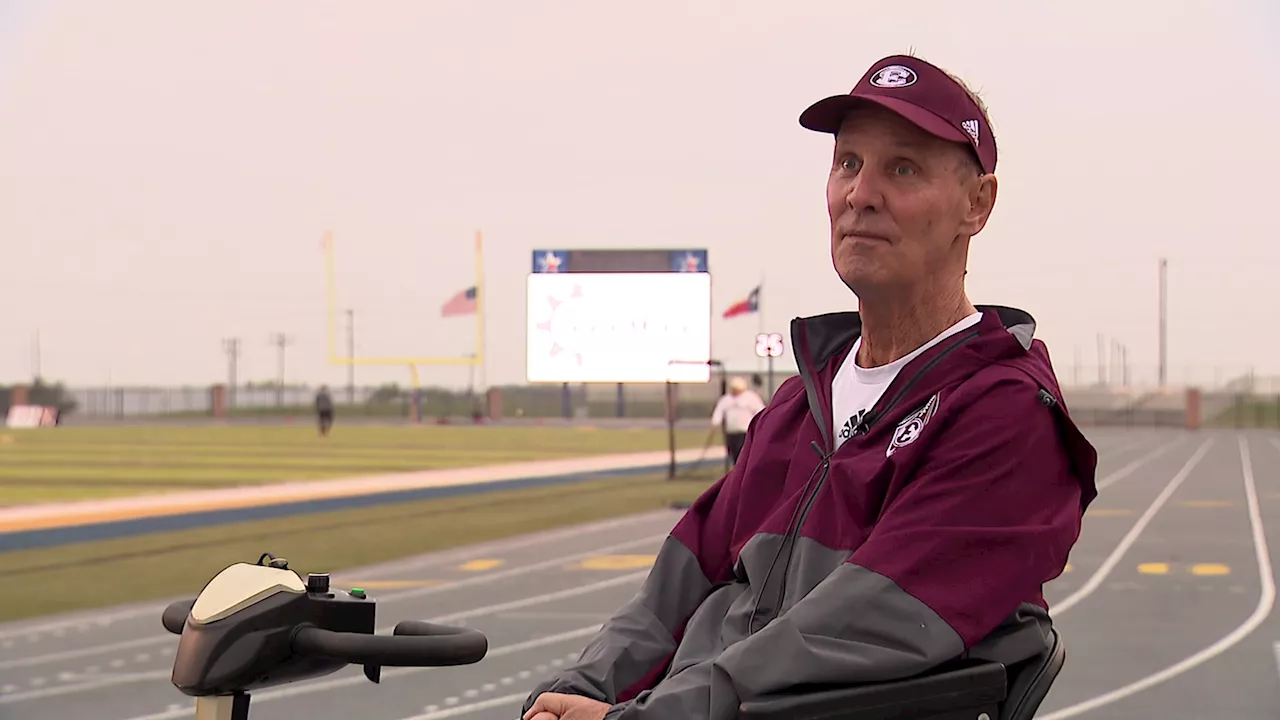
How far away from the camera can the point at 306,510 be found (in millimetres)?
16125

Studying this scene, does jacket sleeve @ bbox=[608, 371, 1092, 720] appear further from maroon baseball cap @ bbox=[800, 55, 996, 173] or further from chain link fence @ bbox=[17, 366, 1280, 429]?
chain link fence @ bbox=[17, 366, 1280, 429]

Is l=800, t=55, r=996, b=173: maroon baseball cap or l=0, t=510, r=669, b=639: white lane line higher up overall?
l=800, t=55, r=996, b=173: maroon baseball cap

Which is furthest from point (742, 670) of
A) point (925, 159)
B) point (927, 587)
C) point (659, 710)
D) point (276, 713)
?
point (276, 713)

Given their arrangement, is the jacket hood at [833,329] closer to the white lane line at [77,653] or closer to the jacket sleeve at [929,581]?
the jacket sleeve at [929,581]

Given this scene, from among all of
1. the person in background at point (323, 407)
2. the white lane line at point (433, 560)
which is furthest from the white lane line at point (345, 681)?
the person in background at point (323, 407)

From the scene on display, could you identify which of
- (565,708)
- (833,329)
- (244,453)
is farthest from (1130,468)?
(565,708)

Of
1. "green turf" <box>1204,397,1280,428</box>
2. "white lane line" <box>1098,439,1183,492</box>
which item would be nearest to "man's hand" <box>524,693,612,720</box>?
"white lane line" <box>1098,439,1183,492</box>

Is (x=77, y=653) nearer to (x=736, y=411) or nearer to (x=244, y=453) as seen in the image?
(x=736, y=411)

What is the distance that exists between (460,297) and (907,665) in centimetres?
5223

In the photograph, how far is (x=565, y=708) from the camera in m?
2.06

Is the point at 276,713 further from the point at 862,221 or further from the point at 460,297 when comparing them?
the point at 460,297

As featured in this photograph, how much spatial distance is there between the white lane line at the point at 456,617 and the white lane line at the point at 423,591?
36 centimetres

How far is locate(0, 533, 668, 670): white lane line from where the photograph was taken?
24.5 feet

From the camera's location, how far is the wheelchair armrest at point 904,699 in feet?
5.80
